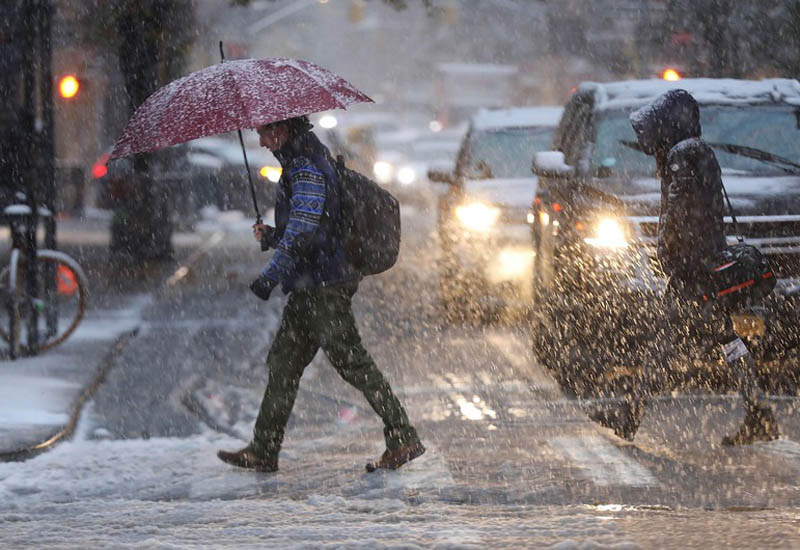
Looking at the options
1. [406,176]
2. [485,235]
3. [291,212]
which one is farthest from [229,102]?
[406,176]

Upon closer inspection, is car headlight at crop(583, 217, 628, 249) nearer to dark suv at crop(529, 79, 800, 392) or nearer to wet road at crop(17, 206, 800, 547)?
dark suv at crop(529, 79, 800, 392)

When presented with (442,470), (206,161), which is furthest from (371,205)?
(206,161)

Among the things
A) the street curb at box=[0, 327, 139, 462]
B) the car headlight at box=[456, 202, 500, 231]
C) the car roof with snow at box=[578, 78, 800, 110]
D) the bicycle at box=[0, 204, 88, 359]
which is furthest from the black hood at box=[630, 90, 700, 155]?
the car headlight at box=[456, 202, 500, 231]

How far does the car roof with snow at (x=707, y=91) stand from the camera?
376 inches

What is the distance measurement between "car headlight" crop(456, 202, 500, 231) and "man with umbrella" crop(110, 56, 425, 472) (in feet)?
17.8

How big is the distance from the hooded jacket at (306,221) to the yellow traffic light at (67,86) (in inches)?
236

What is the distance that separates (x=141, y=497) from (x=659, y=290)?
10.2ft

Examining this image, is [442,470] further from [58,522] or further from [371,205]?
[58,522]

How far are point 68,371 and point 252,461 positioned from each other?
3205mm

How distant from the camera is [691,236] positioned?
694cm

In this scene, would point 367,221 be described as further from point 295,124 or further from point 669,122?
point 669,122

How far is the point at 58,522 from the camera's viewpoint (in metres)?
5.64

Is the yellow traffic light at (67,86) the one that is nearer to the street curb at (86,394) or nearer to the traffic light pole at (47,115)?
the traffic light pole at (47,115)

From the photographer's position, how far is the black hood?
22.9ft
